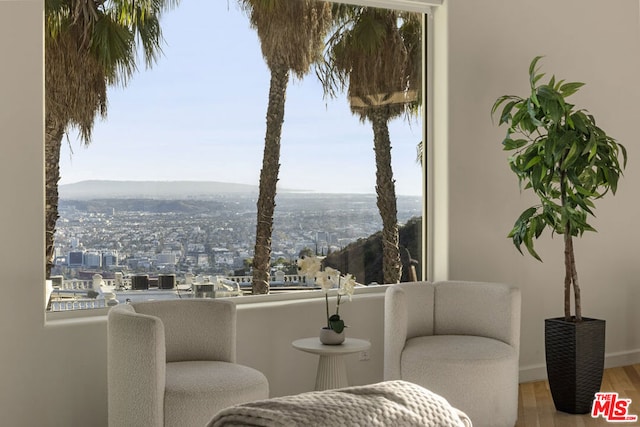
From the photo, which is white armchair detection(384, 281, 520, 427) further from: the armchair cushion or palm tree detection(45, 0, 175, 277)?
palm tree detection(45, 0, 175, 277)

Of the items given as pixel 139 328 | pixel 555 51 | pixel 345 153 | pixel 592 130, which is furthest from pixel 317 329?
pixel 555 51

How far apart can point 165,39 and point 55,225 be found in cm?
129

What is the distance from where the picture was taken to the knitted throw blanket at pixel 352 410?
4.45ft

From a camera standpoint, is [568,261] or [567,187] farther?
[568,261]

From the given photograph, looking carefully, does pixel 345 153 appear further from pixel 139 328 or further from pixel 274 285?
pixel 139 328

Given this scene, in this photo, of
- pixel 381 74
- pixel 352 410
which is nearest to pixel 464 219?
pixel 381 74

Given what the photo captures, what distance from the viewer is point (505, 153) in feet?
19.8

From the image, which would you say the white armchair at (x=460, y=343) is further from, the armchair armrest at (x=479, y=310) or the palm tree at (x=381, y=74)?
the palm tree at (x=381, y=74)

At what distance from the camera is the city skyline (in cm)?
477

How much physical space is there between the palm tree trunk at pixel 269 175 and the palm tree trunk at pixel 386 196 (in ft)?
2.42

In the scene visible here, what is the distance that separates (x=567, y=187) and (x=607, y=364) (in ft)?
6.92

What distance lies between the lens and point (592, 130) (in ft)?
16.7

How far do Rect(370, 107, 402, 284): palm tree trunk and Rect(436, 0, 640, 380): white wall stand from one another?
1.30 ft

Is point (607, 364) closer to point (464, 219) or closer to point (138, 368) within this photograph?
point (464, 219)
